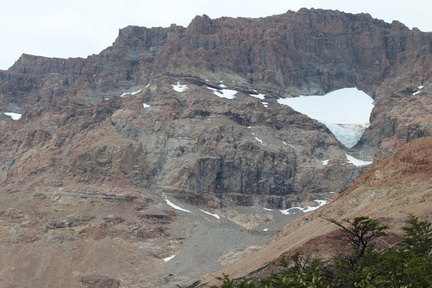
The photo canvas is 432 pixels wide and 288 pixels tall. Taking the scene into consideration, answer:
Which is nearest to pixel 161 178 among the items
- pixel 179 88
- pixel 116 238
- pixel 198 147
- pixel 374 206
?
pixel 198 147

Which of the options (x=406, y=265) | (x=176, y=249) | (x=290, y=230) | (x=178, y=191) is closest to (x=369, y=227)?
(x=406, y=265)

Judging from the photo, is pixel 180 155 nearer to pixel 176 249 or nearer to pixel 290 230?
pixel 176 249

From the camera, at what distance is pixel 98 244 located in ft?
375

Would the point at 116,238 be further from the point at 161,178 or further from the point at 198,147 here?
the point at 198,147

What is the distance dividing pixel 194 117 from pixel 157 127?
1165 centimetres

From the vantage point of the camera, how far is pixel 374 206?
73062 mm

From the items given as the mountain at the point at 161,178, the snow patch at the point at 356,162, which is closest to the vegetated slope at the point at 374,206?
the mountain at the point at 161,178

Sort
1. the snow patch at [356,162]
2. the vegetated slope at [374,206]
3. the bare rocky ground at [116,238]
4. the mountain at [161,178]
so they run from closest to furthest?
1. the vegetated slope at [374,206]
2. the bare rocky ground at [116,238]
3. the mountain at [161,178]
4. the snow patch at [356,162]

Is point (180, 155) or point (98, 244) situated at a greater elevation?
point (180, 155)

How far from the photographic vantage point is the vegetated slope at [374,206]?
60.6m

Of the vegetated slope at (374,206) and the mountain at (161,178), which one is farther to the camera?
the mountain at (161,178)

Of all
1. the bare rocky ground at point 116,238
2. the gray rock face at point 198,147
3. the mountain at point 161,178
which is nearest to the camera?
the bare rocky ground at point 116,238

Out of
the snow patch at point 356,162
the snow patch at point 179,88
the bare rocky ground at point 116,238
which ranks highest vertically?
the snow patch at point 179,88

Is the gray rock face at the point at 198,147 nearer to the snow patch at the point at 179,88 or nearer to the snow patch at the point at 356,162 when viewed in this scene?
the snow patch at the point at 179,88
